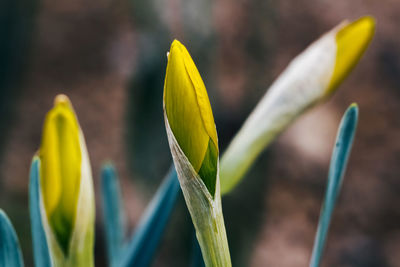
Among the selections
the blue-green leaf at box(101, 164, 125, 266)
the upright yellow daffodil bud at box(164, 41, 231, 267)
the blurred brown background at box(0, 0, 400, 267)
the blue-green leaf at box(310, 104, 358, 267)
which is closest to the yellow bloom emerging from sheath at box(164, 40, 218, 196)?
the upright yellow daffodil bud at box(164, 41, 231, 267)

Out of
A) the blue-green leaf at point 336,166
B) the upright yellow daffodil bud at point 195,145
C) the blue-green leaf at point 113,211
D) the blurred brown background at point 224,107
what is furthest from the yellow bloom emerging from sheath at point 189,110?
the blurred brown background at point 224,107

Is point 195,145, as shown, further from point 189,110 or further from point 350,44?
point 350,44

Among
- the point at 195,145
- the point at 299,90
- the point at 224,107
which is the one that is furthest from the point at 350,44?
the point at 224,107

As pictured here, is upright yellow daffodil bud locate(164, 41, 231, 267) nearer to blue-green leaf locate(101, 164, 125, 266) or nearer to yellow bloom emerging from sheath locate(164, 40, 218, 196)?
yellow bloom emerging from sheath locate(164, 40, 218, 196)

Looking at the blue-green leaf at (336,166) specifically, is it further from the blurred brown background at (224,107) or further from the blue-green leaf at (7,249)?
the blurred brown background at (224,107)

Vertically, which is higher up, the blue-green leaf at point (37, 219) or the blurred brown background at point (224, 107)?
the blurred brown background at point (224, 107)

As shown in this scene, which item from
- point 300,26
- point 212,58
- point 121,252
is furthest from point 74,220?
point 300,26

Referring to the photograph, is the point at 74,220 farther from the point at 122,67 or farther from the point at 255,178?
the point at 122,67
